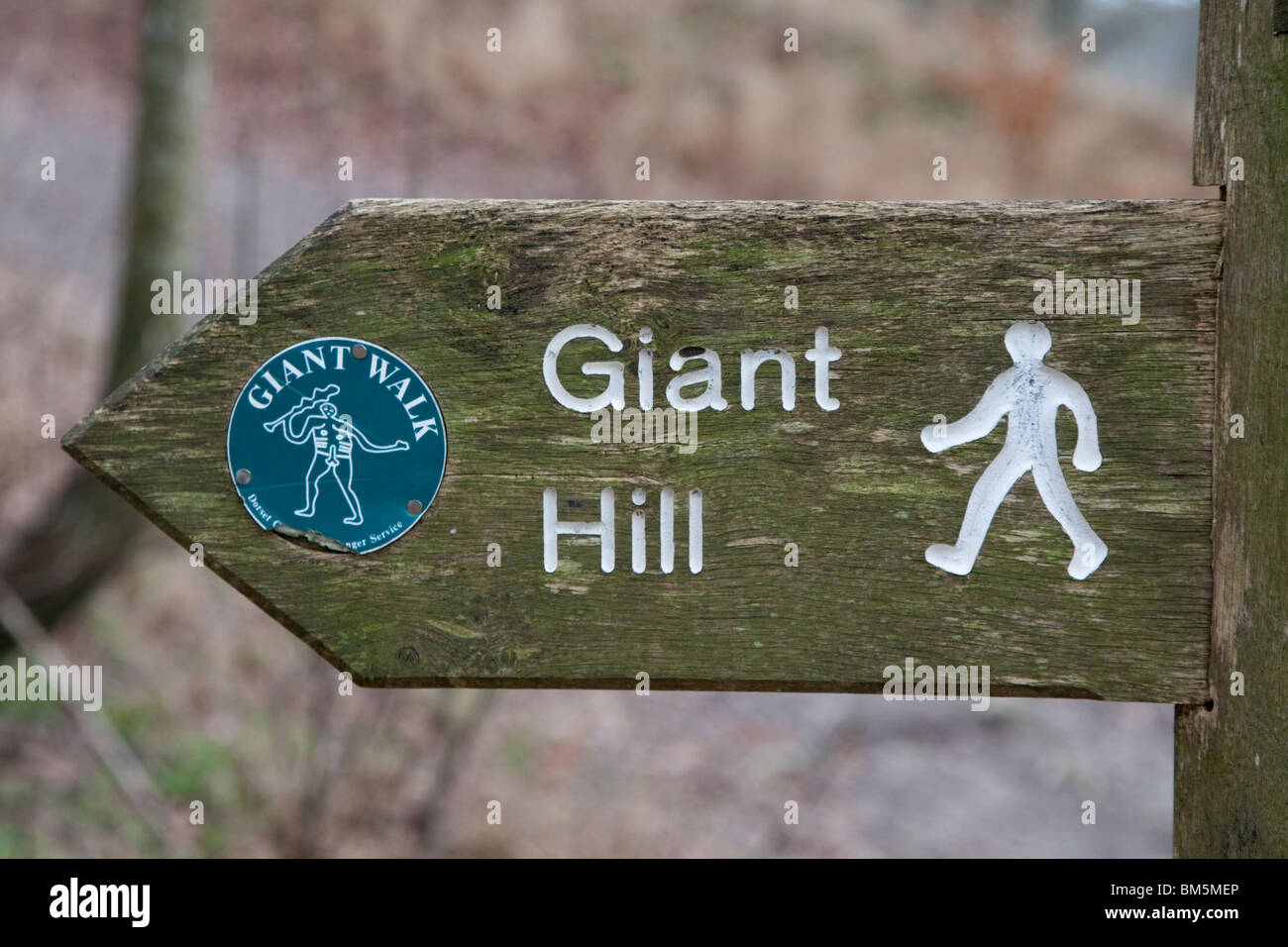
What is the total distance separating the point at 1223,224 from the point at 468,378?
0.84 meters

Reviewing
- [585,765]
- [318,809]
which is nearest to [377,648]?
[318,809]

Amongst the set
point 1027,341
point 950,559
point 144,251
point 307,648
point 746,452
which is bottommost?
point 307,648

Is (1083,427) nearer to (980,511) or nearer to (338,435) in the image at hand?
(980,511)

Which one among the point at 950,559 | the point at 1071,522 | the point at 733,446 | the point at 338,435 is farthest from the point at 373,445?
the point at 1071,522

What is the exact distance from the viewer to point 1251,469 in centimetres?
115

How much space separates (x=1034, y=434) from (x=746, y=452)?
1.02ft

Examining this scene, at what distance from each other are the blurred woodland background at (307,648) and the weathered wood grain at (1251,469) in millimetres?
2513

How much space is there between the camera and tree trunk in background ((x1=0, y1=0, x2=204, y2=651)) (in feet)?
11.6

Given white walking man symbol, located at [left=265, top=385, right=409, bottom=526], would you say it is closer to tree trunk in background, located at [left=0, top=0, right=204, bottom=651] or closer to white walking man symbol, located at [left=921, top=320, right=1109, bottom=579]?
white walking man symbol, located at [left=921, top=320, right=1109, bottom=579]

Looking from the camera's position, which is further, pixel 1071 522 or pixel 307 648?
pixel 307 648

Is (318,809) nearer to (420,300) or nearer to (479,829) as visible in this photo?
(479,829)

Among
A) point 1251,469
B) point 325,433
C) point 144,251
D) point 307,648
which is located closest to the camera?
point 1251,469

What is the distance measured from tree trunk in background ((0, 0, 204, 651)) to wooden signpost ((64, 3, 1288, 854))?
101 inches

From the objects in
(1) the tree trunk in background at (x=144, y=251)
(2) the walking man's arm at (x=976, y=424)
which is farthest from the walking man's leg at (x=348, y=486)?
(1) the tree trunk in background at (x=144, y=251)
